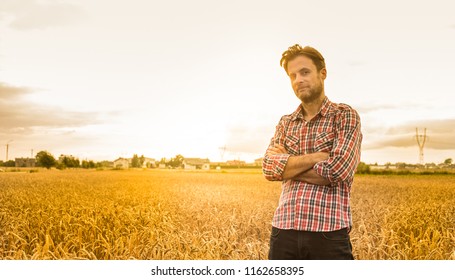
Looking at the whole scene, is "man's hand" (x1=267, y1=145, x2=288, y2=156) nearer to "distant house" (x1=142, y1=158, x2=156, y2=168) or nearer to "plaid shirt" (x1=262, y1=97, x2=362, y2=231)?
"plaid shirt" (x1=262, y1=97, x2=362, y2=231)

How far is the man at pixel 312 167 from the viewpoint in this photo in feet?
8.20

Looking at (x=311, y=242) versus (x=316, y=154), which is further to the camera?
(x=316, y=154)

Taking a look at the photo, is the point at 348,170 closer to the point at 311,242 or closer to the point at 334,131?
the point at 334,131

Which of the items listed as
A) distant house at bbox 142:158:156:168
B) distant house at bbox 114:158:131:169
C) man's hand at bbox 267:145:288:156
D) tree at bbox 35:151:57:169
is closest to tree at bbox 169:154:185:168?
distant house at bbox 142:158:156:168

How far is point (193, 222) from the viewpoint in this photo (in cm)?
567

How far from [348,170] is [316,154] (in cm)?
22

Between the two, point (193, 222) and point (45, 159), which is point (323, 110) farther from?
point (45, 159)

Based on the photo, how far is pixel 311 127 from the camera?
2.79 meters

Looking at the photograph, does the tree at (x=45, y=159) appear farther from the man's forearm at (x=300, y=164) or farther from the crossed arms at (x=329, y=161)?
the man's forearm at (x=300, y=164)

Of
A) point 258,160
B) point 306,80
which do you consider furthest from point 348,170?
point 258,160

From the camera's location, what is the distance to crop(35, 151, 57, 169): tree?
5691 millimetres

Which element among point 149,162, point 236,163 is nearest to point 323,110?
point 236,163

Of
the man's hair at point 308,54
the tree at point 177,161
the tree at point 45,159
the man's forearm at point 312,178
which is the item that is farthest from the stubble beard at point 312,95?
the tree at point 45,159
